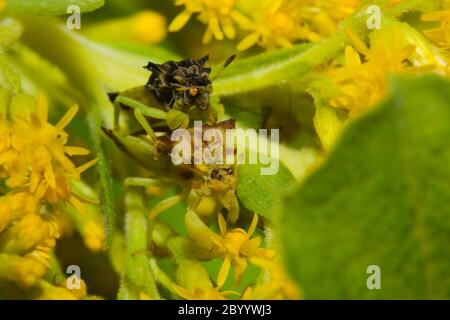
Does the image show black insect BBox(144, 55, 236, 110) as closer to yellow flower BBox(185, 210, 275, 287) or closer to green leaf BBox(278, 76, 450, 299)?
yellow flower BBox(185, 210, 275, 287)

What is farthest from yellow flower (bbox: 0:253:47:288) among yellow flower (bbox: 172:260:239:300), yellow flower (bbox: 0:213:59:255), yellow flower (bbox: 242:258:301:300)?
yellow flower (bbox: 242:258:301:300)

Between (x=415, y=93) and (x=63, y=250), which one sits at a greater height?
(x=63, y=250)

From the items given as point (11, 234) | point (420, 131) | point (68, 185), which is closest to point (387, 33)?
point (420, 131)

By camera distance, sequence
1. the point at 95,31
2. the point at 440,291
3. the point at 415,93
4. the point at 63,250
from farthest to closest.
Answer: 1. the point at 95,31
2. the point at 63,250
3. the point at 440,291
4. the point at 415,93

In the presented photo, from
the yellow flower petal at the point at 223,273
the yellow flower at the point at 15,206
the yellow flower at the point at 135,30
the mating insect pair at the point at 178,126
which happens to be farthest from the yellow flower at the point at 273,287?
the yellow flower at the point at 135,30

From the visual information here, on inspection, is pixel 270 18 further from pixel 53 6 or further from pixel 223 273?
pixel 223 273

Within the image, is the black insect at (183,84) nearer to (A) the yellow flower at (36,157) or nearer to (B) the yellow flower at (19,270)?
(A) the yellow flower at (36,157)

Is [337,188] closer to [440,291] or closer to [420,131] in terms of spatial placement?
[420,131]
